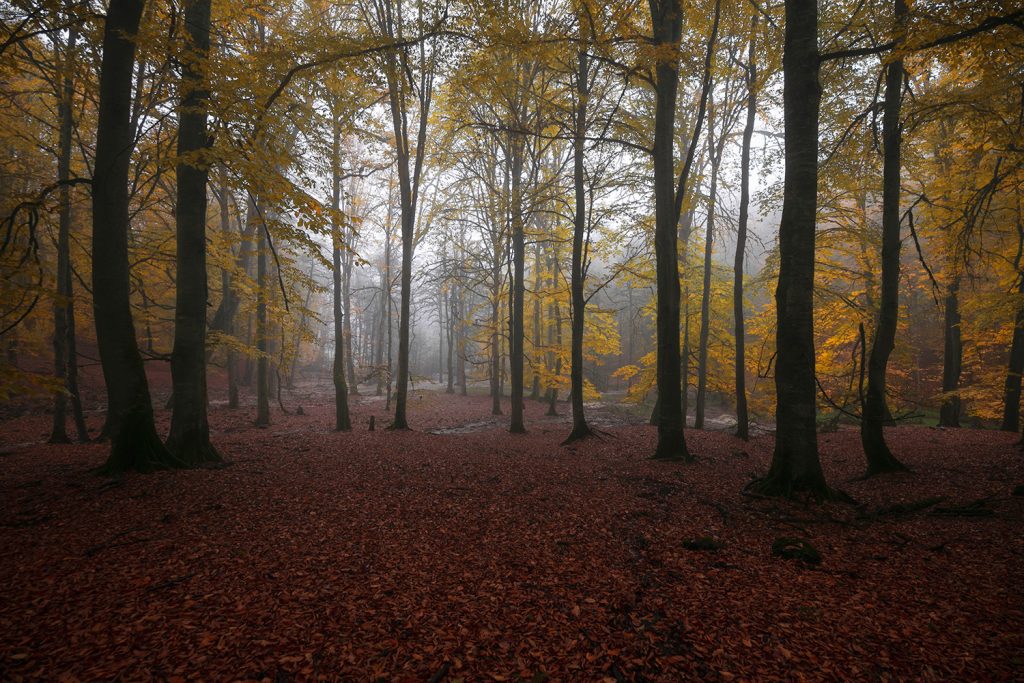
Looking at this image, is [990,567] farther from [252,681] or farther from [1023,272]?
[1023,272]

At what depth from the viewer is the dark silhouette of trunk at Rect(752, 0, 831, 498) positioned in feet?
17.8

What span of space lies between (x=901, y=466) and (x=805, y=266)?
165 inches

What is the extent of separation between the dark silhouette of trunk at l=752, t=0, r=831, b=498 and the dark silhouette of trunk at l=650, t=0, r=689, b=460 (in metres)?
2.50

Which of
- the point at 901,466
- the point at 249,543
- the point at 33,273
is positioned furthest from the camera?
the point at 901,466

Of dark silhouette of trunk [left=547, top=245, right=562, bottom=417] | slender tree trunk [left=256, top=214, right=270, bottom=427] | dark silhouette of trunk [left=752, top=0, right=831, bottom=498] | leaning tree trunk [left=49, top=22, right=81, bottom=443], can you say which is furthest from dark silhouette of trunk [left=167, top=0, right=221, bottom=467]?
dark silhouette of trunk [left=547, top=245, right=562, bottom=417]

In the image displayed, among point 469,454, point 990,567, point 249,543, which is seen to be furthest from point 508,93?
point 990,567

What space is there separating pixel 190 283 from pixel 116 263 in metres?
0.93

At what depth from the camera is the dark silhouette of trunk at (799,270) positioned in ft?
17.8

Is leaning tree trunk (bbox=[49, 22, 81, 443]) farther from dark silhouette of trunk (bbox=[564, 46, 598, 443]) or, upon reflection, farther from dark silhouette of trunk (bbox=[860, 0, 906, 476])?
dark silhouette of trunk (bbox=[860, 0, 906, 476])

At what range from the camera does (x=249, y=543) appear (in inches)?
161

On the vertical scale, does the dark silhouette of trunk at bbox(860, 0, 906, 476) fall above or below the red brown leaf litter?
above

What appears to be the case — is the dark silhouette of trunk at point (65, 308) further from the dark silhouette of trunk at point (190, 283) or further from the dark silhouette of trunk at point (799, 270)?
the dark silhouette of trunk at point (799, 270)

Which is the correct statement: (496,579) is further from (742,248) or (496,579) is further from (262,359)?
(262,359)

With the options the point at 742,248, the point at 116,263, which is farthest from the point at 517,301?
the point at 116,263
